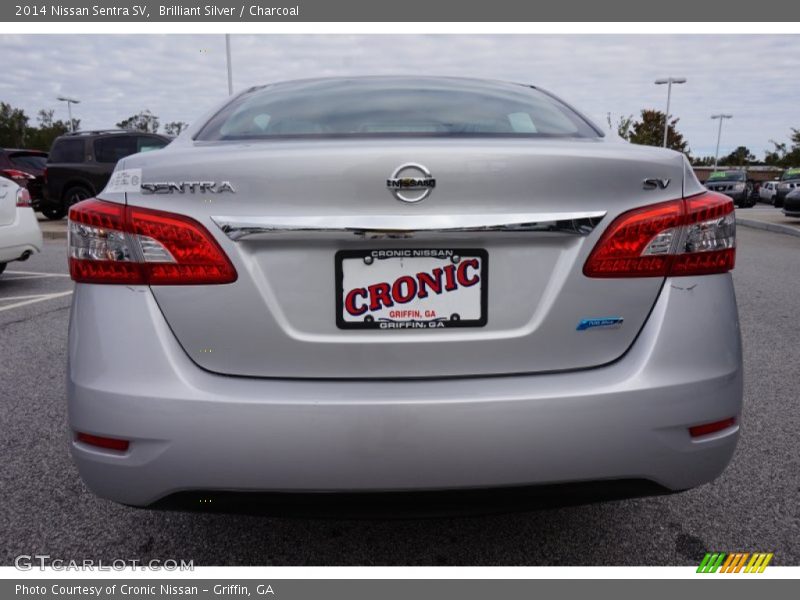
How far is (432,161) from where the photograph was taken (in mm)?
1590

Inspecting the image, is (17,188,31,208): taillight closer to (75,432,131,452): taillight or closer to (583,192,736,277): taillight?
(75,432,131,452): taillight

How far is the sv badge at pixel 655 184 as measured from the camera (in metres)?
1.67

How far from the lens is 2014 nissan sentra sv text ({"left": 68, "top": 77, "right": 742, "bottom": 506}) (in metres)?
1.58

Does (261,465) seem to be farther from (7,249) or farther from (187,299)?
(7,249)

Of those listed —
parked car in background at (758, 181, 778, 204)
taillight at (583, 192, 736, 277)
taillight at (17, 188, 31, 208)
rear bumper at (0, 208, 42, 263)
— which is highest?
taillight at (583, 192, 736, 277)

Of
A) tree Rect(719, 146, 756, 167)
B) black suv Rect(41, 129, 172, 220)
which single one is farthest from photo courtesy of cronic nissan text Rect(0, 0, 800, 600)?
tree Rect(719, 146, 756, 167)

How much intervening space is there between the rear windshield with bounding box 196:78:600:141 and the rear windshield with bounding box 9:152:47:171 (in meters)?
15.6

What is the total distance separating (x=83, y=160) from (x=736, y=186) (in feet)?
81.6

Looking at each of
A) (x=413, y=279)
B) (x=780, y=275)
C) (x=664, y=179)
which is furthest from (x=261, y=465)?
(x=780, y=275)

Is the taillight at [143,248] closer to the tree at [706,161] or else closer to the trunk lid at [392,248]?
the trunk lid at [392,248]

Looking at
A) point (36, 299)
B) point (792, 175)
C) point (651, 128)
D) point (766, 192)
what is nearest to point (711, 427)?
point (36, 299)

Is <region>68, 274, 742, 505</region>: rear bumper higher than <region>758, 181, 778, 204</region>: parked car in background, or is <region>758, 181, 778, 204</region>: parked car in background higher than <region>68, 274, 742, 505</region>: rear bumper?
<region>68, 274, 742, 505</region>: rear bumper

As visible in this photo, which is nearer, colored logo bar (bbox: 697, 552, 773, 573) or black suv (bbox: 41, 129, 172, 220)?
colored logo bar (bbox: 697, 552, 773, 573)

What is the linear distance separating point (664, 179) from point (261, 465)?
1.19 m
